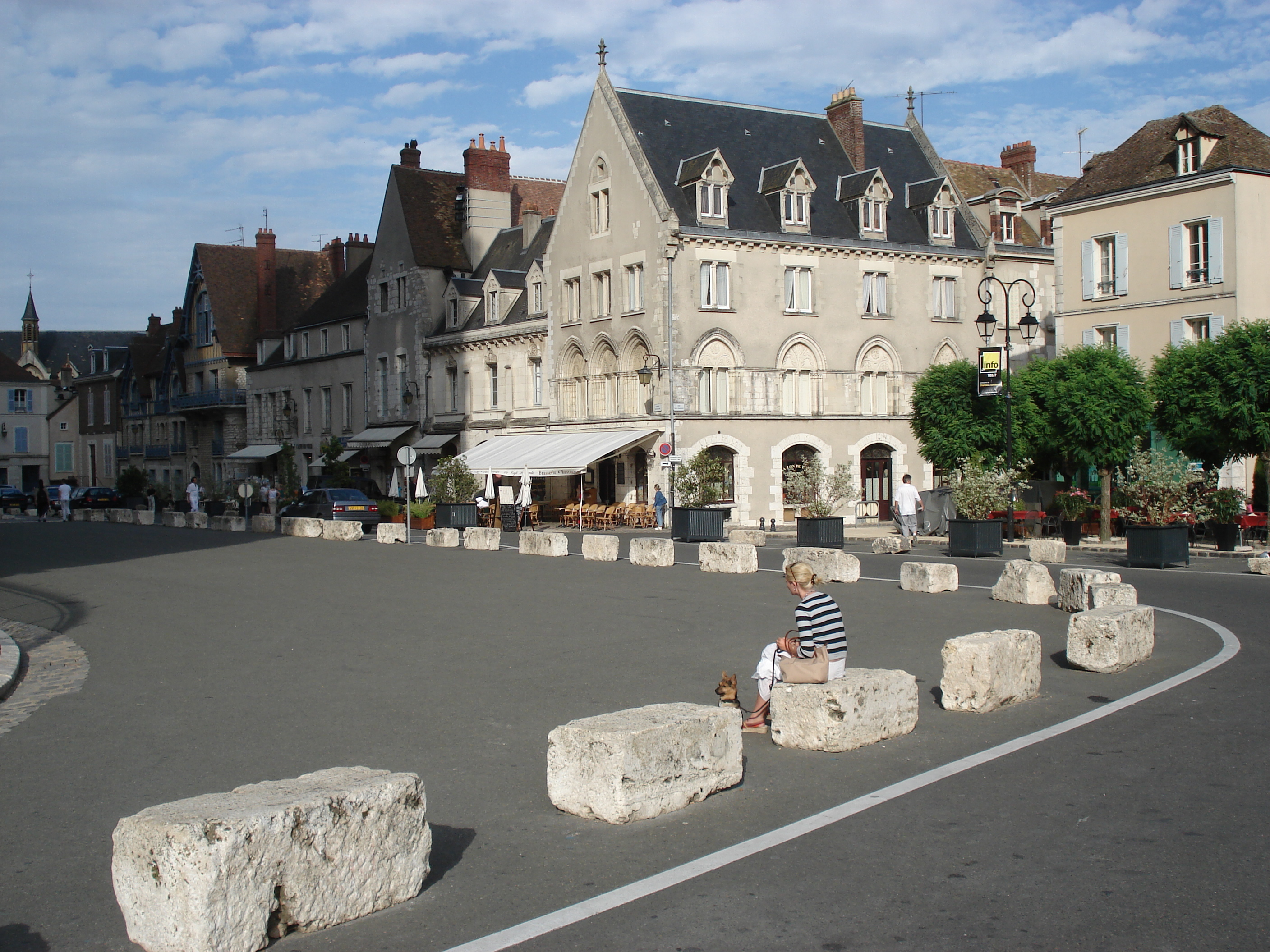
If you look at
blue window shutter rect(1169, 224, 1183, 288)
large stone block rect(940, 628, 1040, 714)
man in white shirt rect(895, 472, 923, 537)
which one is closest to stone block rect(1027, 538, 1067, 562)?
man in white shirt rect(895, 472, 923, 537)

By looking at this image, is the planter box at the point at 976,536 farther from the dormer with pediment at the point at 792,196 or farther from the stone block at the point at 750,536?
the dormer with pediment at the point at 792,196

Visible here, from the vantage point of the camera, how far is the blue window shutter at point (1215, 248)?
104 feet

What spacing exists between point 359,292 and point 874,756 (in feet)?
173

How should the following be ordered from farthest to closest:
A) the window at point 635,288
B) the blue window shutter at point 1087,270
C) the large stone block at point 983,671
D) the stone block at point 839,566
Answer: the window at point 635,288, the blue window shutter at point 1087,270, the stone block at point 839,566, the large stone block at point 983,671

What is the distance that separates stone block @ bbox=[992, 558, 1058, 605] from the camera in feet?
50.2

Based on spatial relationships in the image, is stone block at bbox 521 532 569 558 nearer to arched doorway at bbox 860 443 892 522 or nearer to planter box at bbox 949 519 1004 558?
planter box at bbox 949 519 1004 558

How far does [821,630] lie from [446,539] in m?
22.4

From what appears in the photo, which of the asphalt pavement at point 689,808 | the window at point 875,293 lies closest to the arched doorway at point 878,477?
the window at point 875,293

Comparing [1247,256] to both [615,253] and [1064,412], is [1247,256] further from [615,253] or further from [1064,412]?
[615,253]

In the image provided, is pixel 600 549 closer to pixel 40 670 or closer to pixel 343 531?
pixel 343 531

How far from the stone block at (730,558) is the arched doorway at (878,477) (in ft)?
69.3

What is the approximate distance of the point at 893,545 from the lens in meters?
25.5

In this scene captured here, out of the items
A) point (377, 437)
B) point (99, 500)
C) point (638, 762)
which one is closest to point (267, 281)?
point (99, 500)

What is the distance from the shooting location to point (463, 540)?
1176 inches
